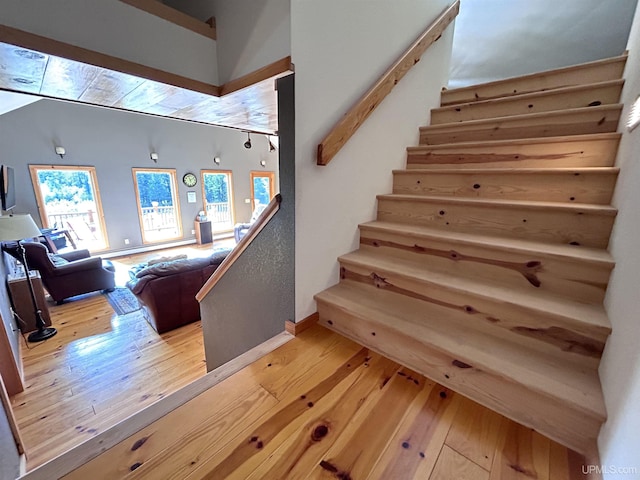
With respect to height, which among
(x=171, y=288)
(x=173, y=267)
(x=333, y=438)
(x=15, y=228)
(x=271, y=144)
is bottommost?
(x=171, y=288)

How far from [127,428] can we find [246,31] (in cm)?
193

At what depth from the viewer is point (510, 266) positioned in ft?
4.23

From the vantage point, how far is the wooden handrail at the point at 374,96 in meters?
1.36

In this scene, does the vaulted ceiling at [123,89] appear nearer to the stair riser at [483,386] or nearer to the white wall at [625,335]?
the stair riser at [483,386]

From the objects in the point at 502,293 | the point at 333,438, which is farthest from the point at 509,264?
the point at 333,438

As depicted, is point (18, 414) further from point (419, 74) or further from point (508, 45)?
point (508, 45)

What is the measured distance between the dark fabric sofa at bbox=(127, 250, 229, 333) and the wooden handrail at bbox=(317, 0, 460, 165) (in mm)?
2635

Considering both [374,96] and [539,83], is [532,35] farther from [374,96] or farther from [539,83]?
[374,96]

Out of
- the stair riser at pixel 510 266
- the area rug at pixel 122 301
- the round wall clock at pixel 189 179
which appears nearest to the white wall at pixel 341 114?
the stair riser at pixel 510 266

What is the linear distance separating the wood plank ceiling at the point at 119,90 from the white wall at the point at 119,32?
0.10 m

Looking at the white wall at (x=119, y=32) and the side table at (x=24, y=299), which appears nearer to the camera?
the white wall at (x=119, y=32)

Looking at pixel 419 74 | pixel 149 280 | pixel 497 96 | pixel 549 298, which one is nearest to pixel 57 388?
pixel 149 280

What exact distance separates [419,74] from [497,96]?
727 millimetres

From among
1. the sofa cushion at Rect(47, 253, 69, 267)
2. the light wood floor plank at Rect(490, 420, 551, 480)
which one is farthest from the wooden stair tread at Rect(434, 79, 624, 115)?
the sofa cushion at Rect(47, 253, 69, 267)
